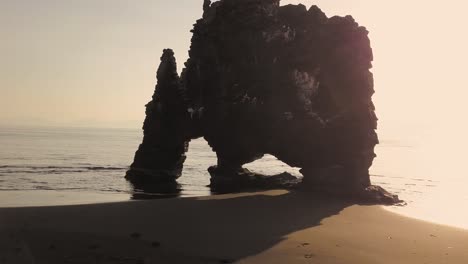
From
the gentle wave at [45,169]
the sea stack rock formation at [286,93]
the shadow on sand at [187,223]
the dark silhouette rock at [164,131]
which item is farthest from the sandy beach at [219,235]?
the gentle wave at [45,169]

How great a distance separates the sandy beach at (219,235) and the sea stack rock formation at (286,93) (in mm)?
7793

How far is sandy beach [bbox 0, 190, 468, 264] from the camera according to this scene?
56.9ft

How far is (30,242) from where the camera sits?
1830cm

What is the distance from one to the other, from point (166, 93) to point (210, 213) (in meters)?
21.6

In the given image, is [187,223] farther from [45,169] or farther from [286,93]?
[45,169]

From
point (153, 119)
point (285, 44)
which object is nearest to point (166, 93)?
point (153, 119)

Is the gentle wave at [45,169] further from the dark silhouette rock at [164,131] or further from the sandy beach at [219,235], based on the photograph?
the sandy beach at [219,235]

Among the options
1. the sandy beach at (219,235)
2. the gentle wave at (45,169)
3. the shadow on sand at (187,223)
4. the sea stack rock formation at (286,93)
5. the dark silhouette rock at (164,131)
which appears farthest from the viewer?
the gentle wave at (45,169)

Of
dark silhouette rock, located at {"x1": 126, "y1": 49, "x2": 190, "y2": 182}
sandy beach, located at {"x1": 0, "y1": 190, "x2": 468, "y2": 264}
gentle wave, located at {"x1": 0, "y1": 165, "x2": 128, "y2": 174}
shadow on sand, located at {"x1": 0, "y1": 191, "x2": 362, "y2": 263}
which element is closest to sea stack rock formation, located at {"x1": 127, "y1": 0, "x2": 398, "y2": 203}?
dark silhouette rock, located at {"x1": 126, "y1": 49, "x2": 190, "y2": 182}

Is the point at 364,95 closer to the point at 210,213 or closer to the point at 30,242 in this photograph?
the point at 210,213

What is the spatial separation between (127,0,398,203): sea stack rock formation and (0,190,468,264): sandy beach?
25.6 ft

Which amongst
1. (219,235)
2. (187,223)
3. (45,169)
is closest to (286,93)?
(187,223)

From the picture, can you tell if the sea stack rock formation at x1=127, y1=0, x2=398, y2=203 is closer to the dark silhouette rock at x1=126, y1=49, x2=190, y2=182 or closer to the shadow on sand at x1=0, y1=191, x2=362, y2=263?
the dark silhouette rock at x1=126, y1=49, x2=190, y2=182

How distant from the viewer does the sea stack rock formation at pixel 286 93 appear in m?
37.1
